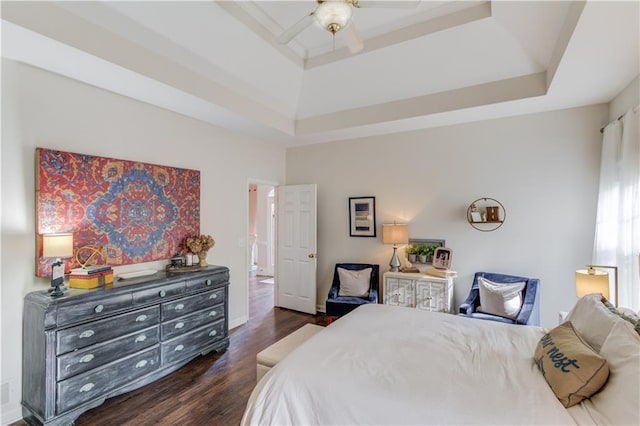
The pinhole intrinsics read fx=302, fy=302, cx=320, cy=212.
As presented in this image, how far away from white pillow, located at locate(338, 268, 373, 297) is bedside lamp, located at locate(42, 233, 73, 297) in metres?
3.09

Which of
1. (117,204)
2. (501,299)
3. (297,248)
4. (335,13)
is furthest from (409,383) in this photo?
(297,248)

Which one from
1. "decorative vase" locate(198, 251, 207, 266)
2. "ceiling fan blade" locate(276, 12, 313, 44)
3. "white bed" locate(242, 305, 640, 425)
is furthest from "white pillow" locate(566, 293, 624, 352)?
"decorative vase" locate(198, 251, 207, 266)

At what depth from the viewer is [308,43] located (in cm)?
346

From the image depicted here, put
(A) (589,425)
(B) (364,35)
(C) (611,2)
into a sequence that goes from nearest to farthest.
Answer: (A) (589,425)
(C) (611,2)
(B) (364,35)

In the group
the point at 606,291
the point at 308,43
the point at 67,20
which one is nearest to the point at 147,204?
the point at 67,20

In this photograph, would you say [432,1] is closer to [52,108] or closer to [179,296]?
[52,108]

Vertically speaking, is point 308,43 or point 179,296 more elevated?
point 308,43

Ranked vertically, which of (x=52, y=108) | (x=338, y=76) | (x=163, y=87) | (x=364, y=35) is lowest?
(x=52, y=108)

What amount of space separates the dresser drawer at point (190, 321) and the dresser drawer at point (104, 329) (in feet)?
0.54

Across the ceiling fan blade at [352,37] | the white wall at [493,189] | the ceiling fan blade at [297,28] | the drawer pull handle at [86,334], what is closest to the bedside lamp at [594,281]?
the white wall at [493,189]

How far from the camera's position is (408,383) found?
1.50 m

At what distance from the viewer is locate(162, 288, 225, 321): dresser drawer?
2.94 m

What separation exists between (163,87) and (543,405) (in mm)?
3526

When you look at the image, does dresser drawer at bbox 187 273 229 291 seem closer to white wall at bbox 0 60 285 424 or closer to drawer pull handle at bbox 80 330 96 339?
white wall at bbox 0 60 285 424
